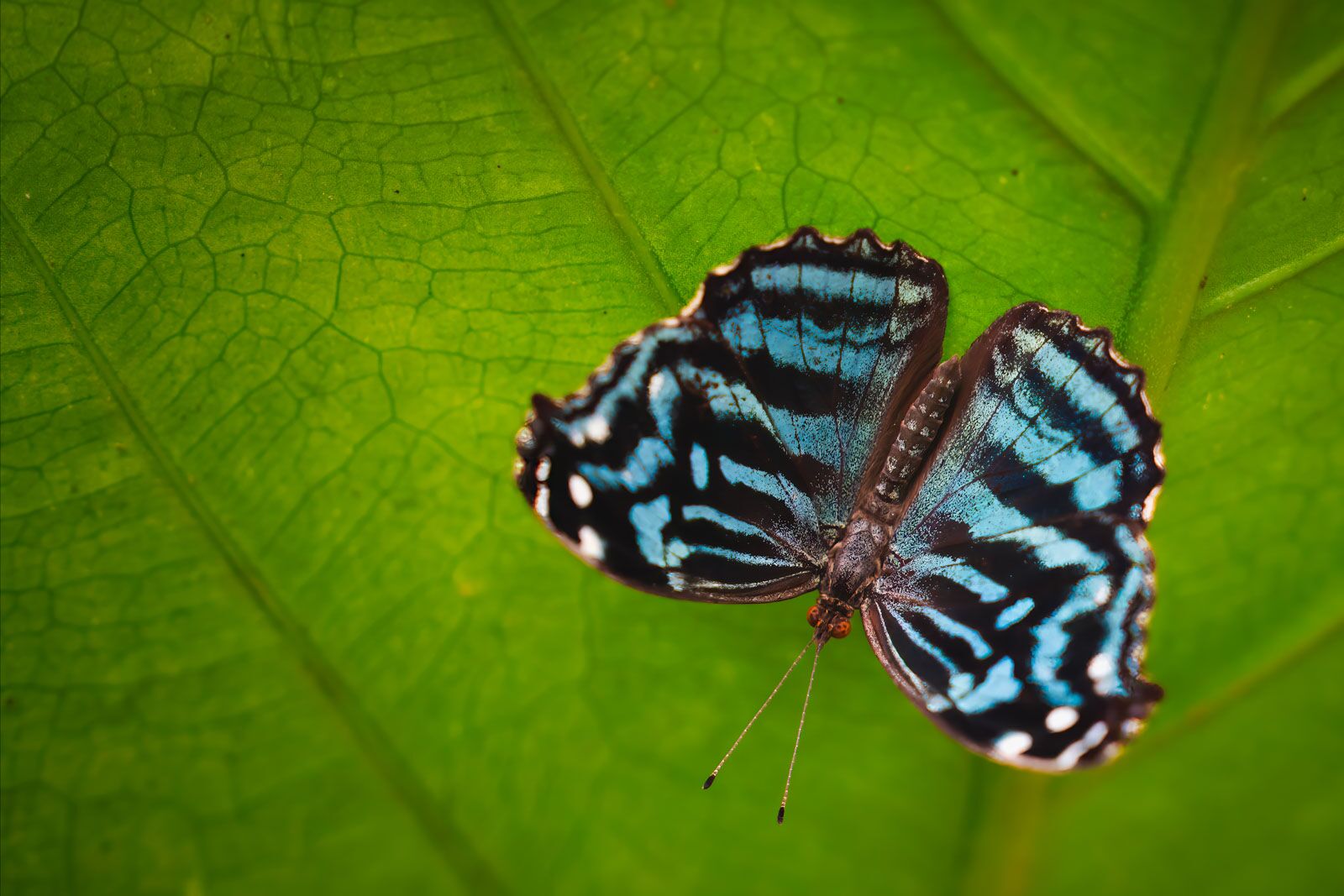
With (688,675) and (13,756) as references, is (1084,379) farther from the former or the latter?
(13,756)

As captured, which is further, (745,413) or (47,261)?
(745,413)

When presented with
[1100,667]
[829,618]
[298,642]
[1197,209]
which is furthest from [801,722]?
[1197,209]

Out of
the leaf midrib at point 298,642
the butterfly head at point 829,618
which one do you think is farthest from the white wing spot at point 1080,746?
the leaf midrib at point 298,642

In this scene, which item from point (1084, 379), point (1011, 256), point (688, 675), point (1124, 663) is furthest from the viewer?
point (688, 675)

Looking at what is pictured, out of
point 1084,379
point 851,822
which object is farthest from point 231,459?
point 1084,379

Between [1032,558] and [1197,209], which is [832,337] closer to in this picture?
[1032,558]

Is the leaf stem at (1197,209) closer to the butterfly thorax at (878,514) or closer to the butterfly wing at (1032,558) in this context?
the butterfly wing at (1032,558)

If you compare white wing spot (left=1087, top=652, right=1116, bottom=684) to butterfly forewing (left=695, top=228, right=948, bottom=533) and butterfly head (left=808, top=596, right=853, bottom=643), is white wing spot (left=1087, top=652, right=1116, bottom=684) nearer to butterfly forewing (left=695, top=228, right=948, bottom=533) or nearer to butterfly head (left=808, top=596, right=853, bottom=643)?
butterfly head (left=808, top=596, right=853, bottom=643)
